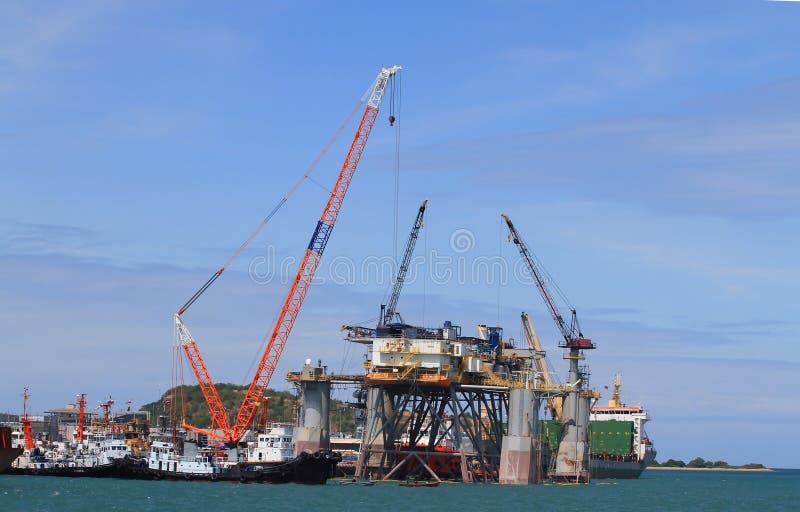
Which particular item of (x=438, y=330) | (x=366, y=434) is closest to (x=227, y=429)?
(x=366, y=434)

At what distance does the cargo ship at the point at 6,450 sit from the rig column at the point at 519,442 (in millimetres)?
53691

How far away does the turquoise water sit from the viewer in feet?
333

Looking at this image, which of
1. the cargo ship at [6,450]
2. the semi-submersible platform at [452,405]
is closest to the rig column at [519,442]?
the semi-submersible platform at [452,405]

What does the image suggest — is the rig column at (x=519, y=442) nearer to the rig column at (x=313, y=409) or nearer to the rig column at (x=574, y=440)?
the rig column at (x=574, y=440)

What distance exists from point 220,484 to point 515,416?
30414mm

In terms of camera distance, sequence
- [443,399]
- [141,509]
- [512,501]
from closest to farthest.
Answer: [141,509]
[512,501]
[443,399]

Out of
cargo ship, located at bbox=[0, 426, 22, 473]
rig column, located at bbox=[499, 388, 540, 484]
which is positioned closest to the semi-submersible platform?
rig column, located at bbox=[499, 388, 540, 484]

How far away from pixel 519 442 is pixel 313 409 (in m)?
23.3

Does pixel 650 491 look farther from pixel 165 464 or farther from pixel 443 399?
pixel 165 464

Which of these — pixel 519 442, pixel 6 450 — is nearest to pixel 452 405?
pixel 519 442

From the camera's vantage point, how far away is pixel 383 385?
130875 mm

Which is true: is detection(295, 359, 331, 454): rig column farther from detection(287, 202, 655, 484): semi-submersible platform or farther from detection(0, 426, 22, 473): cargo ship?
detection(0, 426, 22, 473): cargo ship

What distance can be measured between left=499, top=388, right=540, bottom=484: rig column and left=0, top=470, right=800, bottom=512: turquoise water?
4.66 ft

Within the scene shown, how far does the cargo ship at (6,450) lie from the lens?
14112 cm
